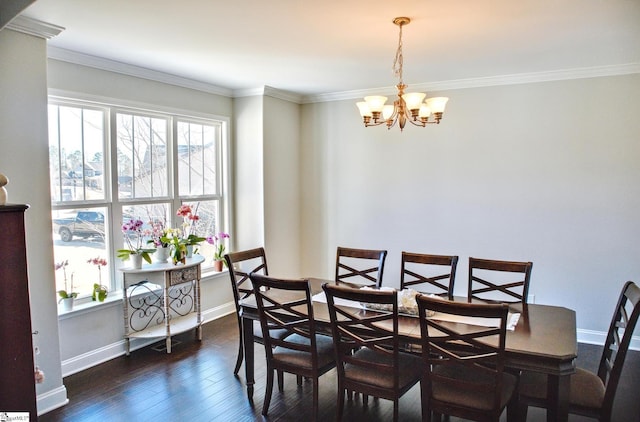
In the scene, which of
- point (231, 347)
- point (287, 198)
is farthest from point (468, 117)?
point (231, 347)

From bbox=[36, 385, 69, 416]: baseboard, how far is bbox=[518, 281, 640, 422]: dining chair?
2983 millimetres

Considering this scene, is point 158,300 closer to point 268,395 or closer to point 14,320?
point 268,395

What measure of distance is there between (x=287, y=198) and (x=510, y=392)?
11.8 ft

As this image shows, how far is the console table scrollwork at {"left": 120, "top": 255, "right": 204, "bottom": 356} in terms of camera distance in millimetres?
3906

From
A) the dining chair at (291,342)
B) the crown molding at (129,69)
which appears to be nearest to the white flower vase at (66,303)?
the dining chair at (291,342)

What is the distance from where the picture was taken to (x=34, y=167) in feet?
9.71

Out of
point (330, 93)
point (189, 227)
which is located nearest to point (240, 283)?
point (189, 227)

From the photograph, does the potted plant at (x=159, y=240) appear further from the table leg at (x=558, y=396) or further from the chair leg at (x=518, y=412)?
the table leg at (x=558, y=396)

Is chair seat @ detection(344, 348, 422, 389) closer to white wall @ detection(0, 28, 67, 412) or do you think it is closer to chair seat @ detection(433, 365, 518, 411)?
chair seat @ detection(433, 365, 518, 411)

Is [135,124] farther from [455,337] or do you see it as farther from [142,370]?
[455,337]

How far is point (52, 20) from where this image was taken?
111 inches

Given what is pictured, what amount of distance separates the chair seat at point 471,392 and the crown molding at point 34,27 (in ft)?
10.6

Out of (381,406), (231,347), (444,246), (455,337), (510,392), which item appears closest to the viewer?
(455,337)

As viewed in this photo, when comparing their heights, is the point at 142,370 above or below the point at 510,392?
below
